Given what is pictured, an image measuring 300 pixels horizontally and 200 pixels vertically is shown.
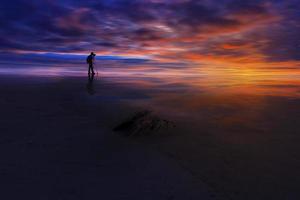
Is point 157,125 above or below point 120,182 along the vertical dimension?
above

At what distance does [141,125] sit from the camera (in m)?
6.29

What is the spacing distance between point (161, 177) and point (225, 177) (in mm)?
948

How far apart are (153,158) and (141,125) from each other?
1.59 meters

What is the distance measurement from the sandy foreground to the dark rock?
171mm

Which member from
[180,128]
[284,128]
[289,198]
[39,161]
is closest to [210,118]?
[180,128]

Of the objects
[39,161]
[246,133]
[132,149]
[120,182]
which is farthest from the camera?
[246,133]

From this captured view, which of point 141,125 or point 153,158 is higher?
point 141,125

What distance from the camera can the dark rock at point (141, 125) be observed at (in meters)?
6.25

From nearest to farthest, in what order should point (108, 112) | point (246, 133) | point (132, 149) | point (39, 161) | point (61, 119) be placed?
point (39, 161) < point (132, 149) < point (246, 133) < point (61, 119) < point (108, 112)

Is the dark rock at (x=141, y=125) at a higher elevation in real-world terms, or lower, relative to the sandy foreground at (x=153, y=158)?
higher

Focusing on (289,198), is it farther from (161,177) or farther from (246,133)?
(246,133)

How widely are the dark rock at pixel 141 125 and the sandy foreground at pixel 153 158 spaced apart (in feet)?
0.56

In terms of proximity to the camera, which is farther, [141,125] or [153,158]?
[141,125]

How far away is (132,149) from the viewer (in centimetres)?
528
